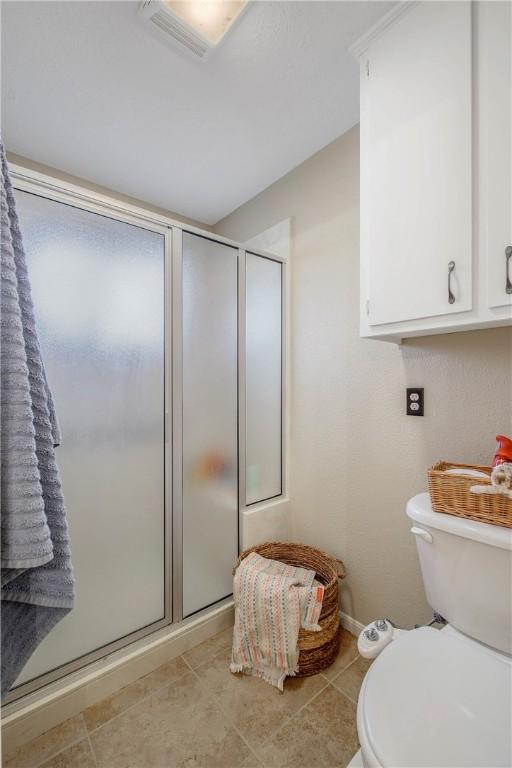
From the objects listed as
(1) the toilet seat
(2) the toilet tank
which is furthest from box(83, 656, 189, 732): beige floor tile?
(2) the toilet tank

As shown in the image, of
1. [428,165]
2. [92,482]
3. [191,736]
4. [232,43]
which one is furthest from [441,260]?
[191,736]

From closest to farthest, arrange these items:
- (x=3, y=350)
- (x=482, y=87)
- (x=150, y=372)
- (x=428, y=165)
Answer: (x=3, y=350) < (x=482, y=87) < (x=428, y=165) < (x=150, y=372)

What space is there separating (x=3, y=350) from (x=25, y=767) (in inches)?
56.0

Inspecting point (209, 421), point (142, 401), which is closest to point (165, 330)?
point (142, 401)

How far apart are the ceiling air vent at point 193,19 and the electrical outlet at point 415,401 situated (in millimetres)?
1526

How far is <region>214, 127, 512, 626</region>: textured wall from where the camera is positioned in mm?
1345

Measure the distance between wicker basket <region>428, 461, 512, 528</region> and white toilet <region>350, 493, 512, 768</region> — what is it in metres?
0.02

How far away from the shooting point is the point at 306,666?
1.48 m

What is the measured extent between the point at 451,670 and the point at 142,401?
54.1 inches

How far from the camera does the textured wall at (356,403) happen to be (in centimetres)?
134

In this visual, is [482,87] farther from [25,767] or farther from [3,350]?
[25,767]

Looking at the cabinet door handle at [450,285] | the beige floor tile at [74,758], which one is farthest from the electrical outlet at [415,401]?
the beige floor tile at [74,758]

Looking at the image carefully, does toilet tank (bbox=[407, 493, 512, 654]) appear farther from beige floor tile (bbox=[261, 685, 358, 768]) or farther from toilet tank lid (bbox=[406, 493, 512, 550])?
beige floor tile (bbox=[261, 685, 358, 768])

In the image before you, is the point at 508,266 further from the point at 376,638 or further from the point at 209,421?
the point at 209,421
